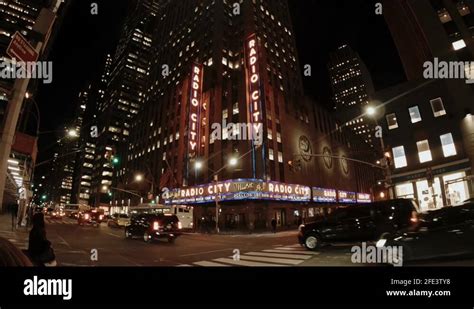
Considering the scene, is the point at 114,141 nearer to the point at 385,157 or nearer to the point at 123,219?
the point at 123,219

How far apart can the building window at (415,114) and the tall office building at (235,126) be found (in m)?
8.64

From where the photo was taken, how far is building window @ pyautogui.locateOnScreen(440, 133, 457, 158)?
24281mm

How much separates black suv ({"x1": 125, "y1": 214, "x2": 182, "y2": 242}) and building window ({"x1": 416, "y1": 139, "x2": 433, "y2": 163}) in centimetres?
2542

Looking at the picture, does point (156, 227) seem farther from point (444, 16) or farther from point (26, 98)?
point (444, 16)

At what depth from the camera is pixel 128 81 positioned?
449 ft

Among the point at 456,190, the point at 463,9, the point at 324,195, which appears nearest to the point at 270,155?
the point at 324,195

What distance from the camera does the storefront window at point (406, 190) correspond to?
2678 centimetres

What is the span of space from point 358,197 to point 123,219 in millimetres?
51126

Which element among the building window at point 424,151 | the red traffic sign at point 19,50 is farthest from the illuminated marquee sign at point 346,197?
the red traffic sign at point 19,50

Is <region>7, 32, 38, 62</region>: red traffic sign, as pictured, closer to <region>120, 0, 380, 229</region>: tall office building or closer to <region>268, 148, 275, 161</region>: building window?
<region>120, 0, 380, 229</region>: tall office building

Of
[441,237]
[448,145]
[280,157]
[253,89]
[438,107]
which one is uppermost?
[253,89]

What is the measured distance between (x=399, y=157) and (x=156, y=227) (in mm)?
26366
